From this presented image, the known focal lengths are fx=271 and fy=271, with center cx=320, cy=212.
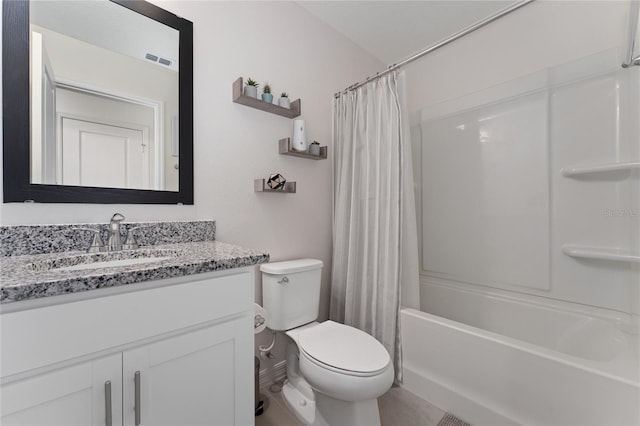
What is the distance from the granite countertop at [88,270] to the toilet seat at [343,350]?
0.56 m

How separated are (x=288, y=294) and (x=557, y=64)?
2123 mm

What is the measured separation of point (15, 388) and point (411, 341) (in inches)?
63.1

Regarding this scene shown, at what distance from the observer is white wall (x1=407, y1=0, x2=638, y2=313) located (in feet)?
4.82

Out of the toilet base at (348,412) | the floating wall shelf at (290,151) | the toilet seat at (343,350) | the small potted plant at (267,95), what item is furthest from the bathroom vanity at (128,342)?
the small potted plant at (267,95)

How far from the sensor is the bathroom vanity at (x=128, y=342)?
1.96 ft

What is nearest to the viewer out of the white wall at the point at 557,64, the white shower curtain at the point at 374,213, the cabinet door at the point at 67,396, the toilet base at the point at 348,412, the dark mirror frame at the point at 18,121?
the cabinet door at the point at 67,396

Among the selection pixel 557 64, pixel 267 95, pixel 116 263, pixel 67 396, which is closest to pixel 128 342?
pixel 67 396

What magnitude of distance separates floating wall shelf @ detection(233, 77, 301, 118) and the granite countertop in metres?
0.85

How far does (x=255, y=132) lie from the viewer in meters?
1.61

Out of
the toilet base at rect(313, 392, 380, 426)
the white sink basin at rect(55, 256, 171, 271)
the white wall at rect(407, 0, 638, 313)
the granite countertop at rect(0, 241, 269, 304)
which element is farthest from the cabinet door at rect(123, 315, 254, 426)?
the white wall at rect(407, 0, 638, 313)

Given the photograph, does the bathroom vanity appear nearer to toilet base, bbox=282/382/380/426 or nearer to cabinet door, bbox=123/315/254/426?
cabinet door, bbox=123/315/254/426

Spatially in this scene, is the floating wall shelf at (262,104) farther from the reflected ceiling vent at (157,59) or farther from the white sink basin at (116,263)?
the white sink basin at (116,263)

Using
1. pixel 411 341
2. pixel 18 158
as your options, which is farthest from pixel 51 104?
pixel 411 341

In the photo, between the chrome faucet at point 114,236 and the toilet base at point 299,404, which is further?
the toilet base at point 299,404
